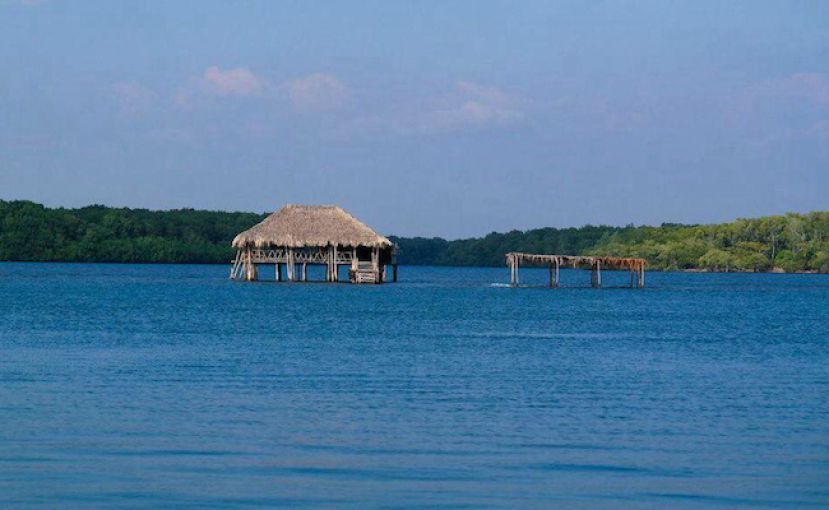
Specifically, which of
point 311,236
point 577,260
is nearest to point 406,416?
point 577,260

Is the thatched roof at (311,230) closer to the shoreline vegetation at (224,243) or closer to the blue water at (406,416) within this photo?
the blue water at (406,416)

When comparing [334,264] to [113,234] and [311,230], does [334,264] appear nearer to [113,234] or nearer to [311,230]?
[311,230]

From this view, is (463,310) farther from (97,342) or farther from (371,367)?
(371,367)

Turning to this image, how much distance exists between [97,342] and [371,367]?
8.80m

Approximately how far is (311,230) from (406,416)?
51.9 m

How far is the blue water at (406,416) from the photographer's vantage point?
1537 centimetres

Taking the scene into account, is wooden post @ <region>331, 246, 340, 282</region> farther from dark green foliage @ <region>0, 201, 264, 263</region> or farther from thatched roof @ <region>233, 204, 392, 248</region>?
dark green foliage @ <region>0, 201, 264, 263</region>

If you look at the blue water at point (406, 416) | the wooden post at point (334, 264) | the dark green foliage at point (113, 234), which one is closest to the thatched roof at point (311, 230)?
the wooden post at point (334, 264)

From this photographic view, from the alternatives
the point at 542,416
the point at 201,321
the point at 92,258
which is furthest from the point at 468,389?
the point at 92,258

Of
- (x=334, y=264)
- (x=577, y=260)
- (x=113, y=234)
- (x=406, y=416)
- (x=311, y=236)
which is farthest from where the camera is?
(x=113, y=234)

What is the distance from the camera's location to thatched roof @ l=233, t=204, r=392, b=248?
72.0m

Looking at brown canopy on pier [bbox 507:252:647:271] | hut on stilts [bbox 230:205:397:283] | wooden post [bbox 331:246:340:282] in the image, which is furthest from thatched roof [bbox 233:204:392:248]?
brown canopy on pier [bbox 507:252:647:271]

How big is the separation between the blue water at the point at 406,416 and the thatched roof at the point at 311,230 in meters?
28.2

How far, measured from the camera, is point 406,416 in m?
20.8
